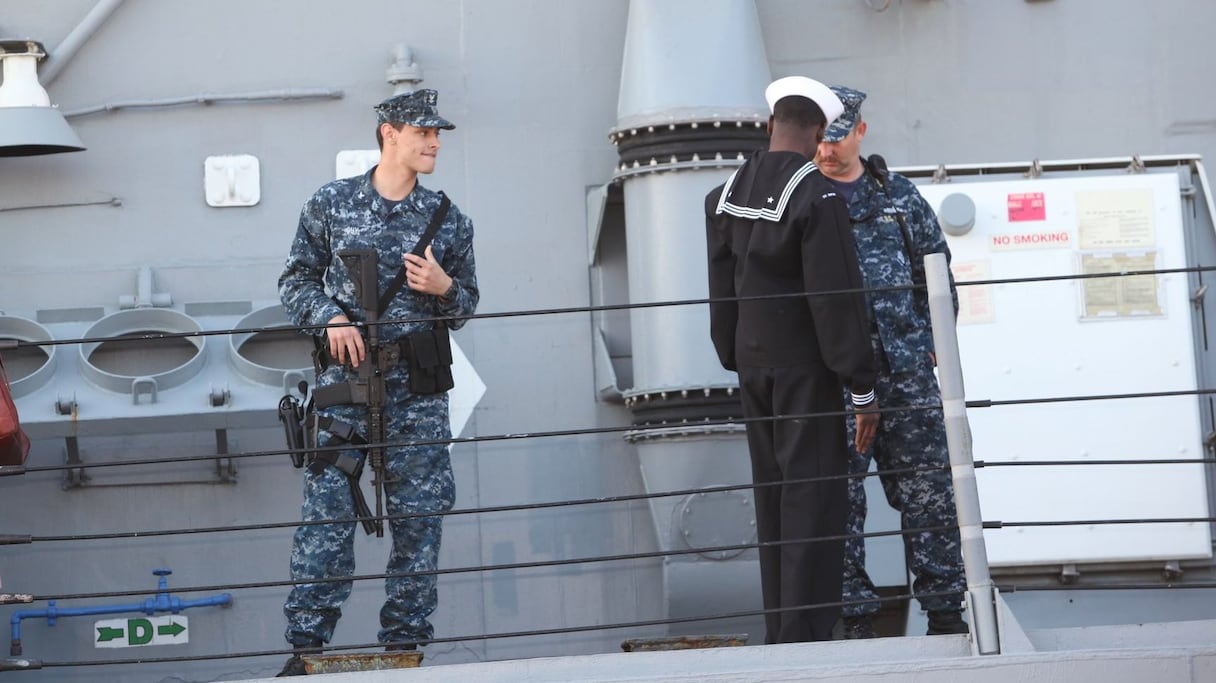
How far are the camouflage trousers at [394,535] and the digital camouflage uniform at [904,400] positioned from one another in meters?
1.06

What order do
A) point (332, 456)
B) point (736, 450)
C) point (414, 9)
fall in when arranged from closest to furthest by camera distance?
point (332, 456) → point (736, 450) → point (414, 9)

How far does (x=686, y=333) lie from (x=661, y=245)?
0.94 feet

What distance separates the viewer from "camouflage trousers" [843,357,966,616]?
4.34 meters

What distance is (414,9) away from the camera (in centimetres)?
565

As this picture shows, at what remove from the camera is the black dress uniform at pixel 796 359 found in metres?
A: 3.91

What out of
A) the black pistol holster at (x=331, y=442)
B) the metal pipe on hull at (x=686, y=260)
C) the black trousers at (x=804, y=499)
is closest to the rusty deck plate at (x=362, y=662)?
the black pistol holster at (x=331, y=442)

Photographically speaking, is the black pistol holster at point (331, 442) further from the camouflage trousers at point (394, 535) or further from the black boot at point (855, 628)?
the black boot at point (855, 628)

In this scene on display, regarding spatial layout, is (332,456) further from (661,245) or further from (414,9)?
(414,9)

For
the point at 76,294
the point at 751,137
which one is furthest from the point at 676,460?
the point at 76,294

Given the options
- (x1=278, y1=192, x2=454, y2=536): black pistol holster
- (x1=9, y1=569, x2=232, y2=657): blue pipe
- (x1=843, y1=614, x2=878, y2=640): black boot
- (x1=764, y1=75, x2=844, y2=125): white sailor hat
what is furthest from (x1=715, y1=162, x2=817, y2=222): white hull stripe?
(x1=9, y1=569, x2=232, y2=657): blue pipe

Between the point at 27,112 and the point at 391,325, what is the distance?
171 cm

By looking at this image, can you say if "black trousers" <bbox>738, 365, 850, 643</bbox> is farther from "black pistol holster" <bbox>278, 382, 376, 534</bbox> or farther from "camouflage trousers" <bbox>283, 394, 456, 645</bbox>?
"black pistol holster" <bbox>278, 382, 376, 534</bbox>

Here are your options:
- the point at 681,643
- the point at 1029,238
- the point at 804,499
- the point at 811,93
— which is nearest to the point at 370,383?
the point at 681,643

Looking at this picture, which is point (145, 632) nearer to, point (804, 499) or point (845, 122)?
point (804, 499)
